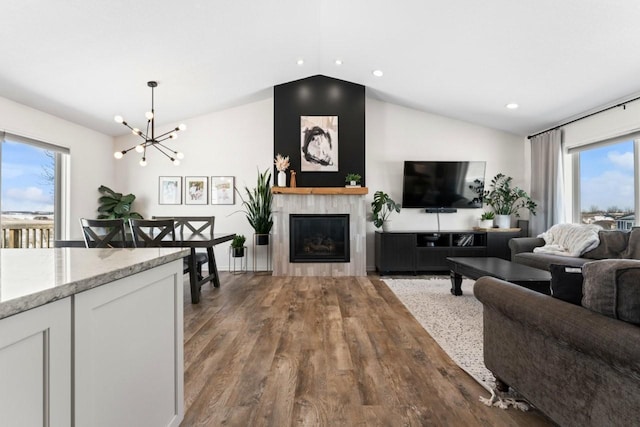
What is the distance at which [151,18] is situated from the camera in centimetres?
304

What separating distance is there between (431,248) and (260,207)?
2.90 m

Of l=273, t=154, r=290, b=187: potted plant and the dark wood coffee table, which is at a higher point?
l=273, t=154, r=290, b=187: potted plant

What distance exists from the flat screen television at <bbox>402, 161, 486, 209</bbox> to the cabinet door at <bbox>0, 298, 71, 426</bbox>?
5.25m

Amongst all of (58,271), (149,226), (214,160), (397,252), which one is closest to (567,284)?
(58,271)

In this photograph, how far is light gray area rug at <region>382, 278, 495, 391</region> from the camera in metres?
2.19

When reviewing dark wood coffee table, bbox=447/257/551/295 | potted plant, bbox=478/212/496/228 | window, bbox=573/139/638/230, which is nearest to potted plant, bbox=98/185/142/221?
dark wood coffee table, bbox=447/257/551/295

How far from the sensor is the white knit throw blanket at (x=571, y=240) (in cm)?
380

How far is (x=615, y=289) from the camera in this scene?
1179 millimetres

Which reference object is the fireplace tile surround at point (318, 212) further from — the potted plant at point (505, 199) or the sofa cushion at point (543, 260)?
the potted plant at point (505, 199)

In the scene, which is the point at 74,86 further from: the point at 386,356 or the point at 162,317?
the point at 386,356

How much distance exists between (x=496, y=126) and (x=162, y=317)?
607 cm

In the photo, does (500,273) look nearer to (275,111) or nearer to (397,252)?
(397,252)

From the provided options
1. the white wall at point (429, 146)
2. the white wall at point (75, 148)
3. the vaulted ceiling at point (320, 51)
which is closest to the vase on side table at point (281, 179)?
the vaulted ceiling at point (320, 51)

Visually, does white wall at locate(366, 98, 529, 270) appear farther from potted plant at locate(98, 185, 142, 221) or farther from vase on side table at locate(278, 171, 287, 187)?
potted plant at locate(98, 185, 142, 221)
